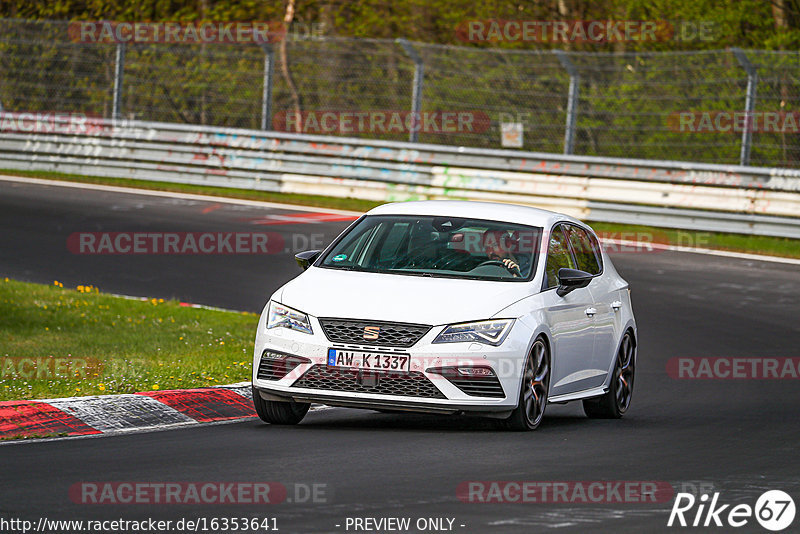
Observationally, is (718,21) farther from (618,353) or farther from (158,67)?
(618,353)

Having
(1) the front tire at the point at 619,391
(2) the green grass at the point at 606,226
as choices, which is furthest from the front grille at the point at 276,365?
(2) the green grass at the point at 606,226

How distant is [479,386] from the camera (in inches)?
356

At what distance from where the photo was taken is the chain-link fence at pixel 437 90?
22.9 metres

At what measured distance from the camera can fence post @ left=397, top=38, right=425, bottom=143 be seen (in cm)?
2506

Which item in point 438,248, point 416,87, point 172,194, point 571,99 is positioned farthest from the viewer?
point 172,194

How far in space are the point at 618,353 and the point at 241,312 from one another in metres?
5.62

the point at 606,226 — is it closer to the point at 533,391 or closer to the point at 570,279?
the point at 570,279

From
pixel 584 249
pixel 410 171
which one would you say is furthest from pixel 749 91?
pixel 584 249

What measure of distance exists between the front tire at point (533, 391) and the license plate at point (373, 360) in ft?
2.66

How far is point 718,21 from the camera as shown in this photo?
3131cm

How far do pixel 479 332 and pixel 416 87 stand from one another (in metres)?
16.4

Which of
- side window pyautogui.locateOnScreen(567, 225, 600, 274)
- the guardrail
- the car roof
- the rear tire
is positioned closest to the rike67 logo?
the rear tire

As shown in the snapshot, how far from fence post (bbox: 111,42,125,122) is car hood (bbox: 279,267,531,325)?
1894 centimetres

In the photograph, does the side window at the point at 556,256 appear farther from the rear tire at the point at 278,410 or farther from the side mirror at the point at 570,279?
the rear tire at the point at 278,410
